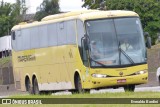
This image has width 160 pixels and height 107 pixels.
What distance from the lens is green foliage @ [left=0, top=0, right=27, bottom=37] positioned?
91312 mm

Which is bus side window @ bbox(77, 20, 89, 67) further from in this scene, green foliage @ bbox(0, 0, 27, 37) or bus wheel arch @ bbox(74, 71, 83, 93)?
green foliage @ bbox(0, 0, 27, 37)

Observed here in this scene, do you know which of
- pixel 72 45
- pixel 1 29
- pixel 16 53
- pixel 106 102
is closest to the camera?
pixel 106 102

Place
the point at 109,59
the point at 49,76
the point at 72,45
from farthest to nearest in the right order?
1. the point at 49,76
2. the point at 72,45
3. the point at 109,59

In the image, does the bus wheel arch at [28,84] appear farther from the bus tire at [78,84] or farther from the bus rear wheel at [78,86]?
the bus tire at [78,84]

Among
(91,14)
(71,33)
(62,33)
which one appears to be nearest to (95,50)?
(91,14)

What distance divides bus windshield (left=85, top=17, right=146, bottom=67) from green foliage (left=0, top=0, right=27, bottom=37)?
210ft

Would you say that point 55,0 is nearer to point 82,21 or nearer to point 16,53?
point 16,53

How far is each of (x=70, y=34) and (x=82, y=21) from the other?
4.36ft

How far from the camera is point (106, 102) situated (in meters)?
18.5

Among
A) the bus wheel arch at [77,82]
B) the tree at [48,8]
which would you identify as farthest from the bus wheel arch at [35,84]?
the tree at [48,8]

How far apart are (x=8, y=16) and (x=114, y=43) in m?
67.3

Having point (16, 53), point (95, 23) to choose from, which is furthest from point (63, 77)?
point (16, 53)

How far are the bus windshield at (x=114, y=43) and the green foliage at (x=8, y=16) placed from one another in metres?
64.0

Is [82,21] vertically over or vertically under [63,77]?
over
